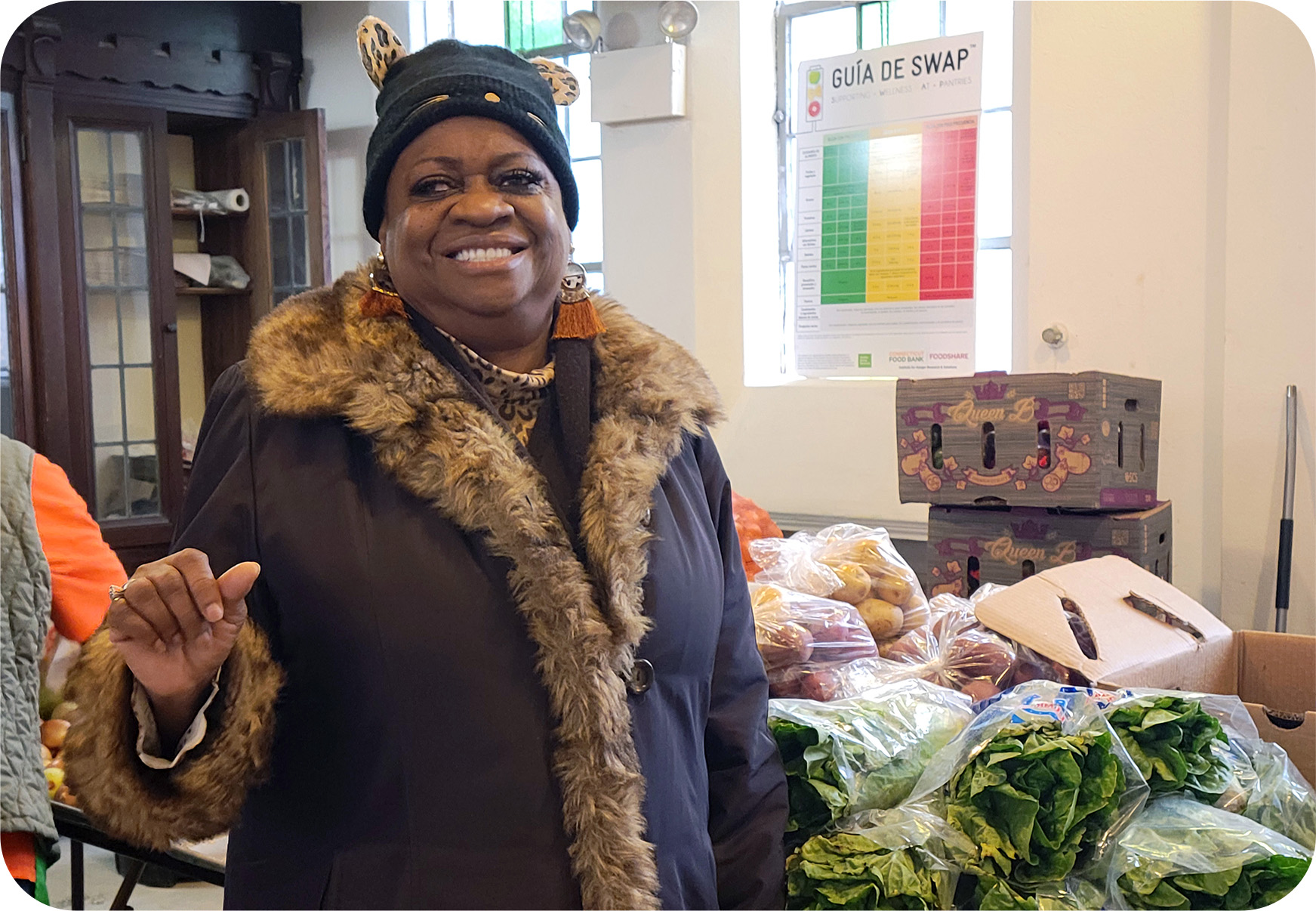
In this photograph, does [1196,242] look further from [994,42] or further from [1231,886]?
[1231,886]

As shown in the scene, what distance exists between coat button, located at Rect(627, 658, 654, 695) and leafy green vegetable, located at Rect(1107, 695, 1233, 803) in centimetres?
58

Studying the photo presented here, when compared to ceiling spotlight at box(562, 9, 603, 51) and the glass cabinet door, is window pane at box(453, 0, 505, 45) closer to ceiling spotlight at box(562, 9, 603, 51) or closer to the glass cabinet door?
ceiling spotlight at box(562, 9, 603, 51)

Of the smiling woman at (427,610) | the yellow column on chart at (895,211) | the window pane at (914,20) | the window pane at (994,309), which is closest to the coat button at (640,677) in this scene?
the smiling woman at (427,610)

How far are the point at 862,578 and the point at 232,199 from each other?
4.18 metres

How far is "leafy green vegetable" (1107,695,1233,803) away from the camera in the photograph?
133cm

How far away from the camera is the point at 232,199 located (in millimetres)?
5199

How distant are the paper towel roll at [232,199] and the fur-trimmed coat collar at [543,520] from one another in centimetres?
434

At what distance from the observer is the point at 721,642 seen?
1351 mm

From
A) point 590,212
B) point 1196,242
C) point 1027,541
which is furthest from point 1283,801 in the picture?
point 590,212

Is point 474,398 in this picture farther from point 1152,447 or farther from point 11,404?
point 11,404

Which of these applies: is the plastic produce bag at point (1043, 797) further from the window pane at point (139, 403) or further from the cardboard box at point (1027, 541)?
the window pane at point (139, 403)

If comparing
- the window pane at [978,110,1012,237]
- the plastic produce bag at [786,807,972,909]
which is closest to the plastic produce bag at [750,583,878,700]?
the plastic produce bag at [786,807,972,909]

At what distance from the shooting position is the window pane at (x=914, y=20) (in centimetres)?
388

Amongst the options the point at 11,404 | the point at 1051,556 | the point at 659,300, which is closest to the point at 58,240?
the point at 11,404
